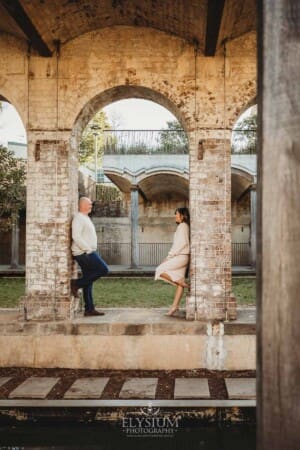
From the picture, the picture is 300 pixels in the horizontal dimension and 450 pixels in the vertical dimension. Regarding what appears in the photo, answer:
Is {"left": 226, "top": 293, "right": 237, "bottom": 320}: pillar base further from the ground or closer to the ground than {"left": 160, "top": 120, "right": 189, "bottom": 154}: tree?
closer to the ground

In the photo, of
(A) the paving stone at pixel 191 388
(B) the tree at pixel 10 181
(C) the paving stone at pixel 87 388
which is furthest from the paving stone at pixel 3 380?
(B) the tree at pixel 10 181

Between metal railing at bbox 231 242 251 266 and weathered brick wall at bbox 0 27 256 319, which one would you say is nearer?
weathered brick wall at bbox 0 27 256 319

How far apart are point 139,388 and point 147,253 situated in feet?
62.6

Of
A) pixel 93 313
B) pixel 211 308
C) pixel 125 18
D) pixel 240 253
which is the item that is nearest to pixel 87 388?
pixel 93 313

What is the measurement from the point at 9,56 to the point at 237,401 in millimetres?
5852

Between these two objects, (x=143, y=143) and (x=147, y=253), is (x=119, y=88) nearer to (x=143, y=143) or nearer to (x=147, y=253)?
(x=143, y=143)

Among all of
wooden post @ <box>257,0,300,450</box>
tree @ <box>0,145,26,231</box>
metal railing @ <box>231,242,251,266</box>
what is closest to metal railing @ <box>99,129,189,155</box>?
metal railing @ <box>231,242,251,266</box>

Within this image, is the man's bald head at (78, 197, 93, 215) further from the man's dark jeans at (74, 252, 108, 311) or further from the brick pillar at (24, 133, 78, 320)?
the man's dark jeans at (74, 252, 108, 311)

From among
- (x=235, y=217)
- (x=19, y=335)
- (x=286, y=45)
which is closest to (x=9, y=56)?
(x=19, y=335)

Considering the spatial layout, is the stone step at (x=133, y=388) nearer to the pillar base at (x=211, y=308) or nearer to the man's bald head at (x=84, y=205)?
the pillar base at (x=211, y=308)

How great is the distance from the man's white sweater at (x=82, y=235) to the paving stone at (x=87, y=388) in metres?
1.86

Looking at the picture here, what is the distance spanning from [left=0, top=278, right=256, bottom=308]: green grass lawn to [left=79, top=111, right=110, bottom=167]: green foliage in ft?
37.6

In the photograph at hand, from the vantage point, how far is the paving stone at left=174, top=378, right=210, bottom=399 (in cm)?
514

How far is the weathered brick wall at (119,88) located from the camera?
21.5 ft
